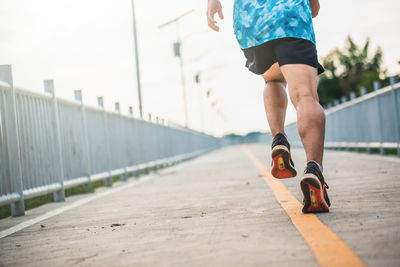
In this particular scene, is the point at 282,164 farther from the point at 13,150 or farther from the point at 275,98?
the point at 13,150

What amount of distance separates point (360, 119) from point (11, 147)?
10333mm

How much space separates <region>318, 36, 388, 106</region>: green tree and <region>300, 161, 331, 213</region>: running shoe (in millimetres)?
82147

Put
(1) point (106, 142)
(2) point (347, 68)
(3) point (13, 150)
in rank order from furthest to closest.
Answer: (2) point (347, 68)
(1) point (106, 142)
(3) point (13, 150)

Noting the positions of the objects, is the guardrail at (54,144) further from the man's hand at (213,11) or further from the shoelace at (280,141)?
the shoelace at (280,141)

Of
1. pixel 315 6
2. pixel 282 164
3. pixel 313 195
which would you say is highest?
pixel 315 6

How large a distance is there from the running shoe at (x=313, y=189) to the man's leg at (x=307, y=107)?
0.47ft

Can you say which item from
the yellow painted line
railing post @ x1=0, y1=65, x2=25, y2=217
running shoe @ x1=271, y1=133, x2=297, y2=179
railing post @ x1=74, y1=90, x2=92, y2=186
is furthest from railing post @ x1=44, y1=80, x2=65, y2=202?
running shoe @ x1=271, y1=133, x2=297, y2=179

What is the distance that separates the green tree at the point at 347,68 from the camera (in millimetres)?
85250

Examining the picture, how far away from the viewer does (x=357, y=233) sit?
311 cm

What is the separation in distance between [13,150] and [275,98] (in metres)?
3.03

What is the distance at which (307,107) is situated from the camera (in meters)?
4.04

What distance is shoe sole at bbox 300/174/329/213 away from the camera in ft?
12.3

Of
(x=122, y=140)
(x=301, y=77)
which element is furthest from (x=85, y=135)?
(x=301, y=77)

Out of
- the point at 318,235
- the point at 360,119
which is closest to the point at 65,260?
the point at 318,235
